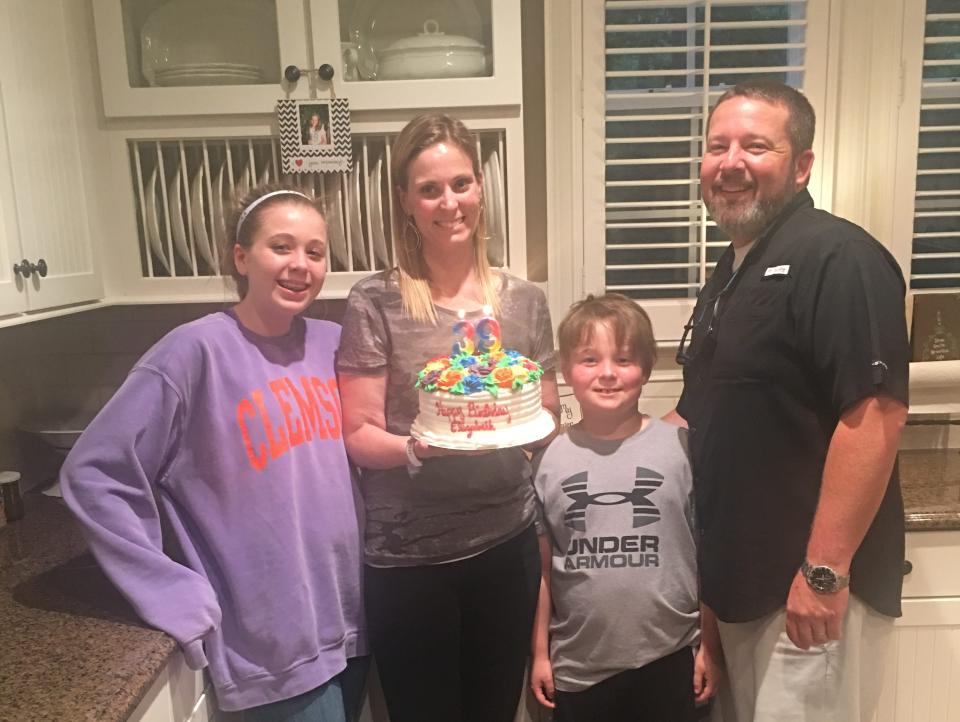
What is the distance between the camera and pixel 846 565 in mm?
1261

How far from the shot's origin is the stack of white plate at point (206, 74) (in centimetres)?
176

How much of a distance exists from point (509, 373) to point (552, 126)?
0.99 meters

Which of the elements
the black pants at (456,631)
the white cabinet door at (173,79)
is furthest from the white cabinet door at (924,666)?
the white cabinet door at (173,79)

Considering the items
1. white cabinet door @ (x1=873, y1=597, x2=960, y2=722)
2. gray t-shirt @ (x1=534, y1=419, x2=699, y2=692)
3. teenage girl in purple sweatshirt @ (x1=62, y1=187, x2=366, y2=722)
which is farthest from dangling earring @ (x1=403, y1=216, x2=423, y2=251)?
white cabinet door @ (x1=873, y1=597, x2=960, y2=722)

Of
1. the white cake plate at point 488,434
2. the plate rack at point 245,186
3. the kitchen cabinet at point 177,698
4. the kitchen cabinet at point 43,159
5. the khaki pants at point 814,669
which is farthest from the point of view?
the plate rack at point 245,186

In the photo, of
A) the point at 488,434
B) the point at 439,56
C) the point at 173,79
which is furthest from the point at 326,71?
the point at 488,434

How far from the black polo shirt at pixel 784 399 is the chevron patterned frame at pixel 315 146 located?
36.2 inches

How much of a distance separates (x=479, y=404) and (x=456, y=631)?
0.46m

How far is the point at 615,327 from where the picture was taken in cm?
140

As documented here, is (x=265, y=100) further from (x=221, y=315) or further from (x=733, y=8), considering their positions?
(x=733, y=8)

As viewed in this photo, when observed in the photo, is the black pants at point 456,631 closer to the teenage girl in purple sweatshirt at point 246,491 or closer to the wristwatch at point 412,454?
the teenage girl in purple sweatshirt at point 246,491

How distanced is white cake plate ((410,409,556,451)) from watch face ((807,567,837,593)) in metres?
0.51

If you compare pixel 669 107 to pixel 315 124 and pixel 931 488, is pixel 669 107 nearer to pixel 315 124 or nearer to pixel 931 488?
pixel 315 124

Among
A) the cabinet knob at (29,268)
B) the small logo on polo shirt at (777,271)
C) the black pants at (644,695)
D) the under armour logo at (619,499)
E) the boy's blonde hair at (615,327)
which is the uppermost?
the cabinet knob at (29,268)
